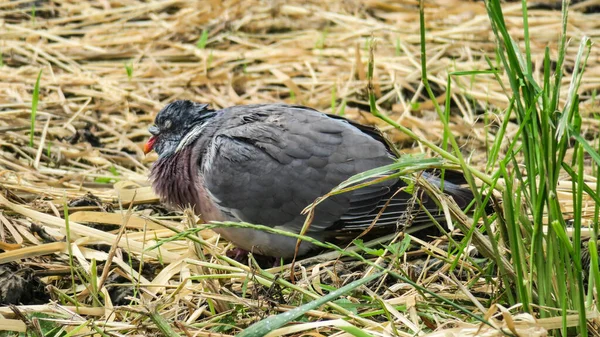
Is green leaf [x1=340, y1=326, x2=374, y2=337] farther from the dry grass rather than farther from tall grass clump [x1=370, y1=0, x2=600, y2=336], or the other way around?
tall grass clump [x1=370, y1=0, x2=600, y2=336]

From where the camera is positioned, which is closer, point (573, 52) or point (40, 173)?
point (40, 173)

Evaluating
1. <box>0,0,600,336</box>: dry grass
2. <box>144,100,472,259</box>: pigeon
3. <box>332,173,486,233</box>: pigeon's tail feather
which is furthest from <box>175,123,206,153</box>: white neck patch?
<box>332,173,486,233</box>: pigeon's tail feather

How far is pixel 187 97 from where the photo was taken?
17.4ft

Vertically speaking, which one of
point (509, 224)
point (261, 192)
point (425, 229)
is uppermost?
point (509, 224)

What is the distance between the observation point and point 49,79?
17.6ft

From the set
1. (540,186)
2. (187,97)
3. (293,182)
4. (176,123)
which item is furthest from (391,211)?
(187,97)

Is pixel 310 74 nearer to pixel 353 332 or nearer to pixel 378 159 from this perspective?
pixel 378 159

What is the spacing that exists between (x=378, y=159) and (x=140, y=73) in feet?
8.52

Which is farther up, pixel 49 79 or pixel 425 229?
pixel 49 79

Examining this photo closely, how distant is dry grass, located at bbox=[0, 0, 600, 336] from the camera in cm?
264

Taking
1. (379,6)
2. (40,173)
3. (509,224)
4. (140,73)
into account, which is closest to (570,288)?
(509,224)

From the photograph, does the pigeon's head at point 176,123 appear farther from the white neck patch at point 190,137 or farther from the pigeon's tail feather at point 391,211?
the pigeon's tail feather at point 391,211

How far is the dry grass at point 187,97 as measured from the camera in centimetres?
264

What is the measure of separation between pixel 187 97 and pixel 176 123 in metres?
1.42
